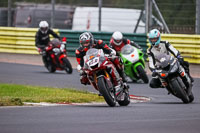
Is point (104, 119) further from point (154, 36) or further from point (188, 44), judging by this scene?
point (188, 44)

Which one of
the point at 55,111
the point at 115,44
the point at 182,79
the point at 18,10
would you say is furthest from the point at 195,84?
the point at 18,10

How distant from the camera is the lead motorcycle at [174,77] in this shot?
11516 millimetres

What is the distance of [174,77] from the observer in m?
11.6

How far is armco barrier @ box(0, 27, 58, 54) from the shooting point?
23592 millimetres

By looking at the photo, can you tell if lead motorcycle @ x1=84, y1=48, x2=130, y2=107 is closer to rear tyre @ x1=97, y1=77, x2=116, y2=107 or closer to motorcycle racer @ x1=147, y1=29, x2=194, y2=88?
rear tyre @ x1=97, y1=77, x2=116, y2=107

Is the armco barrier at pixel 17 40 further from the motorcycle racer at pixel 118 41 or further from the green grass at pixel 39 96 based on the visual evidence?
the green grass at pixel 39 96

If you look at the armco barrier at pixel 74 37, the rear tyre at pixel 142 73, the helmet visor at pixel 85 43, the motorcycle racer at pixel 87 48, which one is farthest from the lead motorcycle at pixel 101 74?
the armco barrier at pixel 74 37

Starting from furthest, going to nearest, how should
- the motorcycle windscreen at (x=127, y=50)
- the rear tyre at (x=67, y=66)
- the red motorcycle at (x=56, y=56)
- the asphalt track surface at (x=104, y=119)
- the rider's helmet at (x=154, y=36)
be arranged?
the red motorcycle at (x=56, y=56) < the rear tyre at (x=67, y=66) < the motorcycle windscreen at (x=127, y=50) < the rider's helmet at (x=154, y=36) < the asphalt track surface at (x=104, y=119)

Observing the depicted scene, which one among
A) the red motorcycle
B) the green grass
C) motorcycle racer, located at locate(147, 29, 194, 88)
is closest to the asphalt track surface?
motorcycle racer, located at locate(147, 29, 194, 88)

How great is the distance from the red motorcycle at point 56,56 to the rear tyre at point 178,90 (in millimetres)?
7417

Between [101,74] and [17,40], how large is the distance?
1374 cm

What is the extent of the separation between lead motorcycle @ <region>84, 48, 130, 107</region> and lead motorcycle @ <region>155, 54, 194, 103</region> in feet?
3.46

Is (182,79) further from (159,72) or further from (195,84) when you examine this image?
(195,84)

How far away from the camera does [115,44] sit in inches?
655
